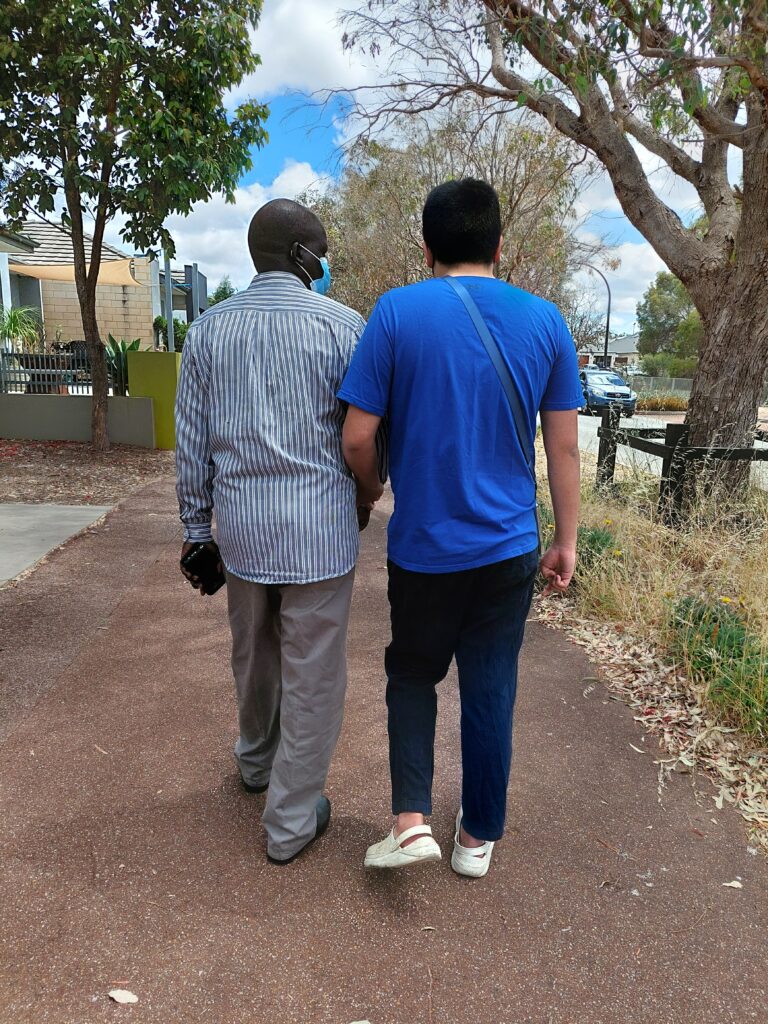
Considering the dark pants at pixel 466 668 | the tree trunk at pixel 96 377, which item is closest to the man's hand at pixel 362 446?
the dark pants at pixel 466 668

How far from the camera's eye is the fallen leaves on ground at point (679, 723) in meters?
2.78

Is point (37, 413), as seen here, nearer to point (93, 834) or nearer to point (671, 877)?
point (93, 834)

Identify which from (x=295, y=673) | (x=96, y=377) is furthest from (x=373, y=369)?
(x=96, y=377)

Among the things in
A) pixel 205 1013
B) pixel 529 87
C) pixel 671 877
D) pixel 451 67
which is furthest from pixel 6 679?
pixel 451 67

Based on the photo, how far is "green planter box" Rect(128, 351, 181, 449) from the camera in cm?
1095

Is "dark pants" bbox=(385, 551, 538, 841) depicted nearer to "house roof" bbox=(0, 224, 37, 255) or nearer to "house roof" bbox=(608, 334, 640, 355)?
"house roof" bbox=(0, 224, 37, 255)

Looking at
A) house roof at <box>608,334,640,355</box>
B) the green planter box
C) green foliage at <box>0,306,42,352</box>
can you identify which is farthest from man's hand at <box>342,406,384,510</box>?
house roof at <box>608,334,640,355</box>

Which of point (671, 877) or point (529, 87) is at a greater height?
point (529, 87)

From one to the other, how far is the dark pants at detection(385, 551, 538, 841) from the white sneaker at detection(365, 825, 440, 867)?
0.07 meters

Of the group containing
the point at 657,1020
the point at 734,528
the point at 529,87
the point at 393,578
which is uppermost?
the point at 529,87

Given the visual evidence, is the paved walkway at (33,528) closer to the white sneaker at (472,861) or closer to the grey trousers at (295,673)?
the grey trousers at (295,673)

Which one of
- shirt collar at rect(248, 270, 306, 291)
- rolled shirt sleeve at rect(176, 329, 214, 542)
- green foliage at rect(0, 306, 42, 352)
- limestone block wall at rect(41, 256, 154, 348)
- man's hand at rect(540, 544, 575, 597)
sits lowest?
man's hand at rect(540, 544, 575, 597)

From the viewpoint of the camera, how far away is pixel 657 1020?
180 centimetres

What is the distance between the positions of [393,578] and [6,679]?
2.42 metres
